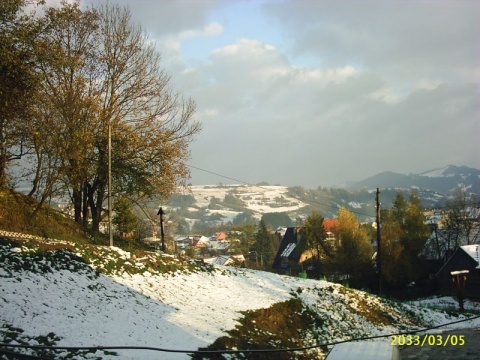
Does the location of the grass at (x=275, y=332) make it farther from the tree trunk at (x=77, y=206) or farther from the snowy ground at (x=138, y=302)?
the tree trunk at (x=77, y=206)

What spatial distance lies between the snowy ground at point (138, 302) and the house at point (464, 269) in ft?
87.2

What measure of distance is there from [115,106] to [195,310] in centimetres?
1686

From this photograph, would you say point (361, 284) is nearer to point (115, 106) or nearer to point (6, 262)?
point (115, 106)

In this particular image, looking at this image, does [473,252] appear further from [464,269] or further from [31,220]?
[31,220]

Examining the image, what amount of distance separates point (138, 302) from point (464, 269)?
42.3m

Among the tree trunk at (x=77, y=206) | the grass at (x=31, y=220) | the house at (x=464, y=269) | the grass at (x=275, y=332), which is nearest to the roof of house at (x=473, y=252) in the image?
the house at (x=464, y=269)

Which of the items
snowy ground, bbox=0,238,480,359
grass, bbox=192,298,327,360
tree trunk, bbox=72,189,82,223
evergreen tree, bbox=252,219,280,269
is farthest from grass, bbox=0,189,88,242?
evergreen tree, bbox=252,219,280,269

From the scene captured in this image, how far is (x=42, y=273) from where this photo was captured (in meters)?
14.1

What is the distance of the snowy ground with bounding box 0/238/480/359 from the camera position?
1147 cm

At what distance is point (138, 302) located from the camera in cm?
1516

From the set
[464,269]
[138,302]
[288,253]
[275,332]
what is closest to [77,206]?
[138,302]

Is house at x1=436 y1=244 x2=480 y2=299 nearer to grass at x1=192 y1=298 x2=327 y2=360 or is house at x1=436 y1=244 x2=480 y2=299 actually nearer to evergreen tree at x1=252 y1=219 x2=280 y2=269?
grass at x1=192 y1=298 x2=327 y2=360

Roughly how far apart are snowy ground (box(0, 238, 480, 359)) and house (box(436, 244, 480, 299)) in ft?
87.2

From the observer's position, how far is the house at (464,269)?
46.4 meters
